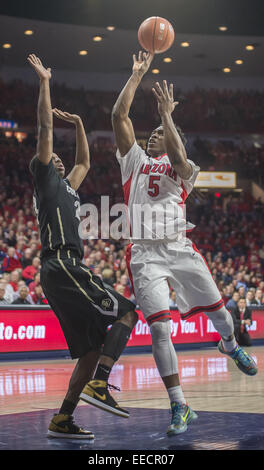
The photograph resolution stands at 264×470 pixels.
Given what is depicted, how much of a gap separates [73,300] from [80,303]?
0.06 m

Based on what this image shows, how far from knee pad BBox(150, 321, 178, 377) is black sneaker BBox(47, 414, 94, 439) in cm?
78

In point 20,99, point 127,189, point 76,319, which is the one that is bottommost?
point 76,319

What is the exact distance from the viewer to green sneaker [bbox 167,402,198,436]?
16.1ft

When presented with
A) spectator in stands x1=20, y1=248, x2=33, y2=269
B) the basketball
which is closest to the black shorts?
the basketball

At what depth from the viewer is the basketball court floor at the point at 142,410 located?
181 inches

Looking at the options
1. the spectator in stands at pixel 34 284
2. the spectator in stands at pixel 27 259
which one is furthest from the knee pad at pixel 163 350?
the spectator in stands at pixel 27 259

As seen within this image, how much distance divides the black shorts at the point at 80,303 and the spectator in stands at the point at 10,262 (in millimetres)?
10588

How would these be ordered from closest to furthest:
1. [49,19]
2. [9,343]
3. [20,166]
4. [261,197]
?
[9,343], [49,19], [20,166], [261,197]

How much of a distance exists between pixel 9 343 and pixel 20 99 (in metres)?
17.8

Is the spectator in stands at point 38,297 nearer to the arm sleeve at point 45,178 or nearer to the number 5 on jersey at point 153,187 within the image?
the number 5 on jersey at point 153,187

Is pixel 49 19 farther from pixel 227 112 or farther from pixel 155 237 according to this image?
pixel 155 237

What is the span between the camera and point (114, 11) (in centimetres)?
2325

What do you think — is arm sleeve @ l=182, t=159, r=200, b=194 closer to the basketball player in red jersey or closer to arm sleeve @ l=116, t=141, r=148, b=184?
the basketball player in red jersey
